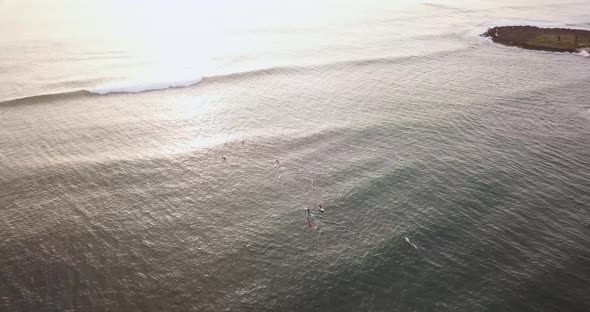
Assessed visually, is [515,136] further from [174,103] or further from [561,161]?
[174,103]

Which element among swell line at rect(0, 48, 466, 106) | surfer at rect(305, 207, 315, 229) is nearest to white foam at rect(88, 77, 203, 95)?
swell line at rect(0, 48, 466, 106)

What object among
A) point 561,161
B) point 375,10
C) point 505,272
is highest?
point 375,10

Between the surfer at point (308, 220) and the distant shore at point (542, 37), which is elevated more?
the distant shore at point (542, 37)

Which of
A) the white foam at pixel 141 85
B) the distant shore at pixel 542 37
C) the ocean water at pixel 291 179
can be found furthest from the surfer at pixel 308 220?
the distant shore at pixel 542 37

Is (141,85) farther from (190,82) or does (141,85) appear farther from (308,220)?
(308,220)

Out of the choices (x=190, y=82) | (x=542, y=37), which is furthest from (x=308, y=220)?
(x=542, y=37)

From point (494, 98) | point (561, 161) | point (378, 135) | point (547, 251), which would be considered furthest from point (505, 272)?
point (494, 98)

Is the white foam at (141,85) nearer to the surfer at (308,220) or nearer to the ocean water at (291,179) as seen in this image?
the ocean water at (291,179)
